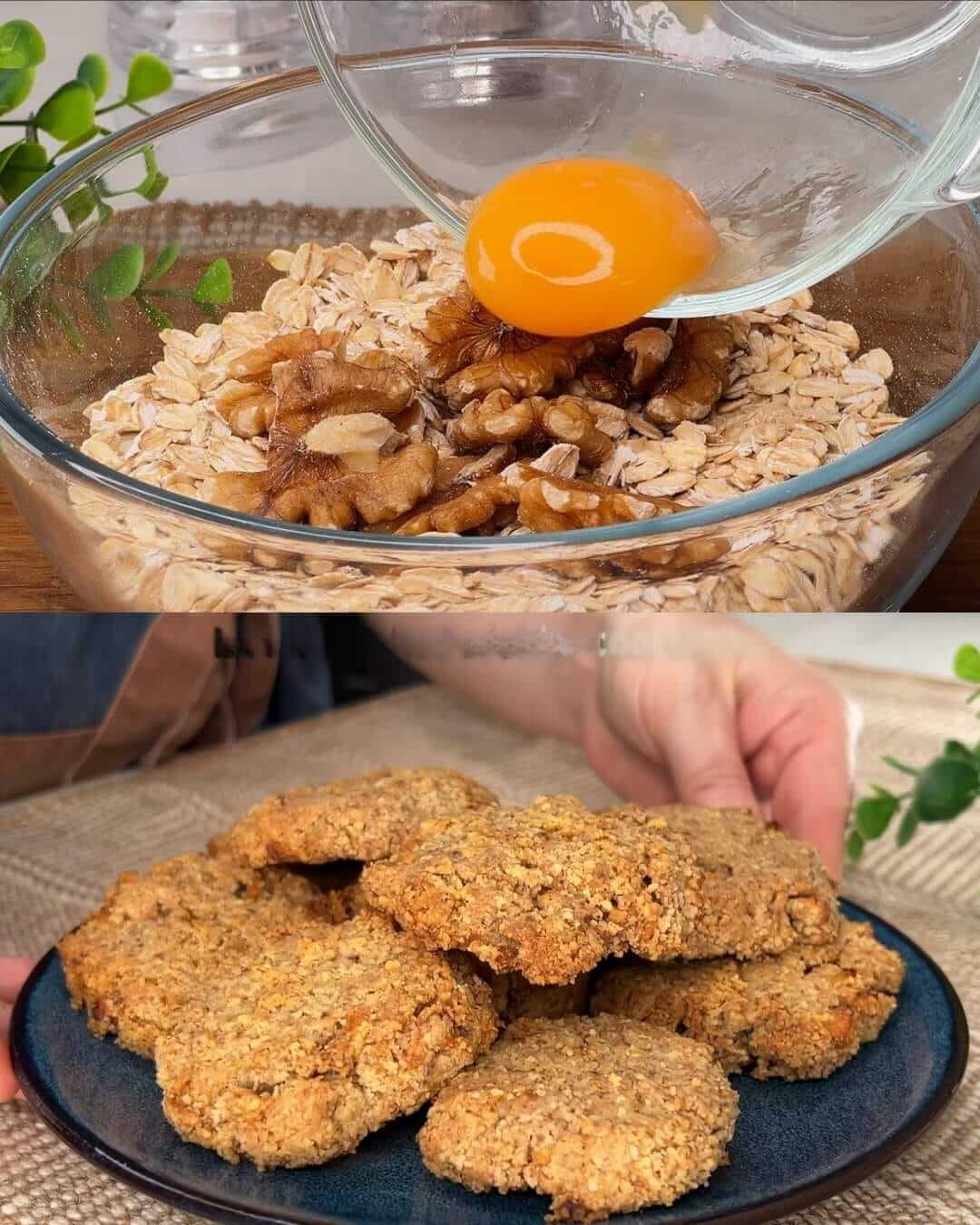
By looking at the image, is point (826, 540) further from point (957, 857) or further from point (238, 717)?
point (238, 717)

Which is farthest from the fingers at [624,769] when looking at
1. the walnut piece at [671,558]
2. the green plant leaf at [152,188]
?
the green plant leaf at [152,188]

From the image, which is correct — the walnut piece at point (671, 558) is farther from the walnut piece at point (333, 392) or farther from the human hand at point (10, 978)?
→ the human hand at point (10, 978)

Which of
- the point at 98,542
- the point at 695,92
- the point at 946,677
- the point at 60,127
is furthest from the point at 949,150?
the point at 60,127

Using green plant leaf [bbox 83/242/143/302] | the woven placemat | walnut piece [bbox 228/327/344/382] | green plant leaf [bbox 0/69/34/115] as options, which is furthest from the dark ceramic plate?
green plant leaf [bbox 0/69/34/115]

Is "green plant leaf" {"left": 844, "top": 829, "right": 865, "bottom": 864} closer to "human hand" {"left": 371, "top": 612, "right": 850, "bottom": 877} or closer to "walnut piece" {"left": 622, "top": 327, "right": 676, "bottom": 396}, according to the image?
"human hand" {"left": 371, "top": 612, "right": 850, "bottom": 877}

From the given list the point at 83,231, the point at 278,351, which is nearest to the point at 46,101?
the point at 83,231

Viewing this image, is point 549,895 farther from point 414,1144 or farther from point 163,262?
point 163,262

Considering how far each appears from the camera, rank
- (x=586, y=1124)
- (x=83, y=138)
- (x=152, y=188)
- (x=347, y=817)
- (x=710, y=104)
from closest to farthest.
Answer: (x=586, y=1124) < (x=347, y=817) < (x=710, y=104) < (x=152, y=188) < (x=83, y=138)

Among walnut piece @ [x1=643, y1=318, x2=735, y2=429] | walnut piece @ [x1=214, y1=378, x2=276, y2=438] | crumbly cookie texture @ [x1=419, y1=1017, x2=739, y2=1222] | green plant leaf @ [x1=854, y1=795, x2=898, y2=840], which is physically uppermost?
walnut piece @ [x1=643, y1=318, x2=735, y2=429]
